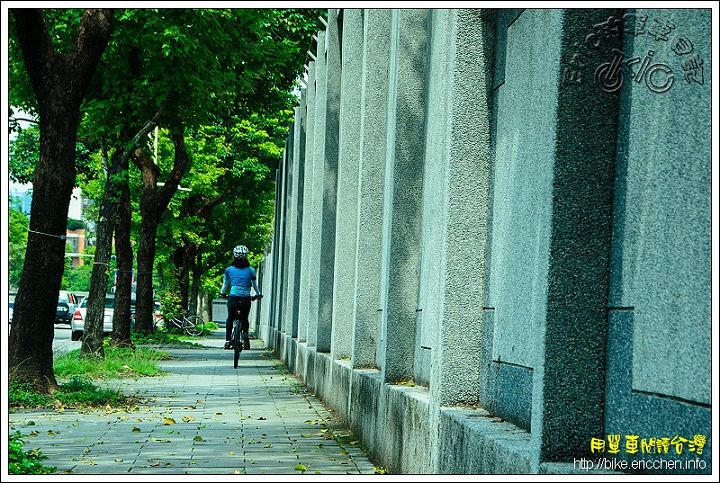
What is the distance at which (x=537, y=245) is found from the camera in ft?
15.3

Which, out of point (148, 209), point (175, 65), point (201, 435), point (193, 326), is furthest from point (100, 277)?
point (193, 326)

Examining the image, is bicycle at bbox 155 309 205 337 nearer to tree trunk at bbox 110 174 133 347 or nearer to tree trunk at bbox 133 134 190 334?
tree trunk at bbox 133 134 190 334

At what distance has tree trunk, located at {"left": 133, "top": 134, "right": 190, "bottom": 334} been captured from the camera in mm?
25109

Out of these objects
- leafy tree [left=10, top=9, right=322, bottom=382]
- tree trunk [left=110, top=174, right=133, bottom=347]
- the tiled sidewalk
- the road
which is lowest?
the road

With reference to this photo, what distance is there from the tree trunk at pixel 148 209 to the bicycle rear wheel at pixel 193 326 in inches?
419

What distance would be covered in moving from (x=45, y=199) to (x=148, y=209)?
14.5 meters

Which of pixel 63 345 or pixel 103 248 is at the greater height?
pixel 103 248

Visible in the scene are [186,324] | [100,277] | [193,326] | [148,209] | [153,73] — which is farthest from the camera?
[193,326]

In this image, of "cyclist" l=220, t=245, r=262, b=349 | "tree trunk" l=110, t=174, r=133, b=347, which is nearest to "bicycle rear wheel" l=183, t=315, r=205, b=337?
"tree trunk" l=110, t=174, r=133, b=347

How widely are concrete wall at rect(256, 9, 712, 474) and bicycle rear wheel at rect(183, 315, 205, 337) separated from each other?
30760mm

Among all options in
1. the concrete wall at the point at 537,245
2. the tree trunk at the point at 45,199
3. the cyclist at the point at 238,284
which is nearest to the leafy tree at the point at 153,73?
the cyclist at the point at 238,284

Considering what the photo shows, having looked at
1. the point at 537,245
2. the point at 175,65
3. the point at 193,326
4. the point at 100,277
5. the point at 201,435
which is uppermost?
the point at 175,65

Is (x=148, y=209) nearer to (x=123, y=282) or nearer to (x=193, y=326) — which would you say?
(x=123, y=282)

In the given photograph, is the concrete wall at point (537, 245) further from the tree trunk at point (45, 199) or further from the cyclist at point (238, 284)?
the cyclist at point (238, 284)
